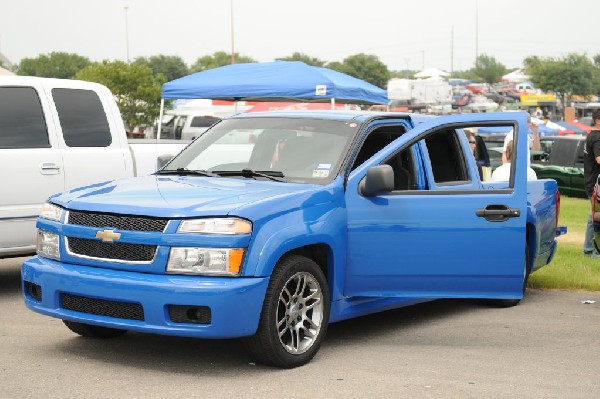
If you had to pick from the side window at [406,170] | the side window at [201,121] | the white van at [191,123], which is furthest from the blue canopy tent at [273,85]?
the side window at [201,121]

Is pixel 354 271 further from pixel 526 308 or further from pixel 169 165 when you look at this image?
pixel 526 308

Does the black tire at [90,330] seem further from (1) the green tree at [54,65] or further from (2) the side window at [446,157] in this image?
Answer: (1) the green tree at [54,65]

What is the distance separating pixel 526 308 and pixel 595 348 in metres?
1.72

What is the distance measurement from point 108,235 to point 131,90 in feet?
150

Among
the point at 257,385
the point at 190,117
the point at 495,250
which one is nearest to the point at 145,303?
the point at 257,385

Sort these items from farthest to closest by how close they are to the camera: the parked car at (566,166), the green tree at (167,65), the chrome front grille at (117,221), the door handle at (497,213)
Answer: the green tree at (167,65) → the parked car at (566,166) → the door handle at (497,213) → the chrome front grille at (117,221)

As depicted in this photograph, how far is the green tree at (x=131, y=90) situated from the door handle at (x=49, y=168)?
133 feet

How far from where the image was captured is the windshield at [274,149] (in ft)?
24.0

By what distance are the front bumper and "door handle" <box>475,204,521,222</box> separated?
5.56 ft

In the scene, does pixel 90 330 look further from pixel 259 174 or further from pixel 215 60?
pixel 215 60

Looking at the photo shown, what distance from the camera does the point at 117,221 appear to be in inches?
252

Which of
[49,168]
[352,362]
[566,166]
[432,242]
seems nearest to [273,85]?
[566,166]

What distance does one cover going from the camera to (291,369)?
6527 millimetres

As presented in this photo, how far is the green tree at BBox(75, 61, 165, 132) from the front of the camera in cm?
5000
